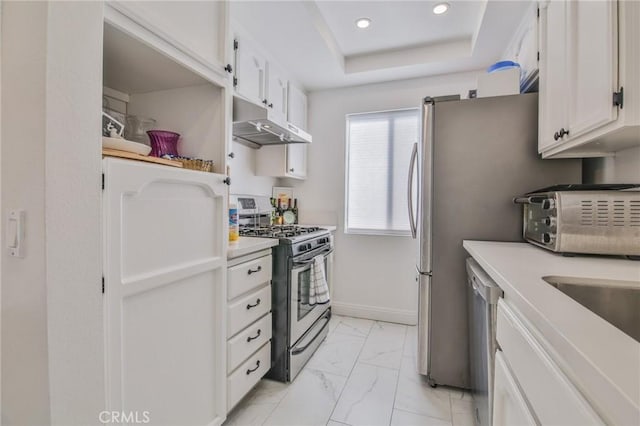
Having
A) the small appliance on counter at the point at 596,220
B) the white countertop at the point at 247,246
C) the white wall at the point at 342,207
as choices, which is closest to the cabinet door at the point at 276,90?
the white wall at the point at 342,207

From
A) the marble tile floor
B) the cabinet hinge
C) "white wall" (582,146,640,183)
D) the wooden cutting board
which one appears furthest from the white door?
"white wall" (582,146,640,183)

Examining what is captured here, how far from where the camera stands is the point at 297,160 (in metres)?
2.98

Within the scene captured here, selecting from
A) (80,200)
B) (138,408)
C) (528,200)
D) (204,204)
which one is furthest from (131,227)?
(528,200)

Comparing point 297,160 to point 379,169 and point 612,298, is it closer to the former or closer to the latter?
point 379,169

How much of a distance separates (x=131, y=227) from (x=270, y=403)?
132 centimetres

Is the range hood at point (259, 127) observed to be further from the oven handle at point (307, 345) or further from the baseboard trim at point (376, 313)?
the baseboard trim at point (376, 313)

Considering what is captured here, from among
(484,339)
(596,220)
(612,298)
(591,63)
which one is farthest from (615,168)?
(484,339)

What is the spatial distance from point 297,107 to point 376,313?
7.45 ft

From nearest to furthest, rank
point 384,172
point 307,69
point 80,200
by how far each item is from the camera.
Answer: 1. point 80,200
2. point 307,69
3. point 384,172

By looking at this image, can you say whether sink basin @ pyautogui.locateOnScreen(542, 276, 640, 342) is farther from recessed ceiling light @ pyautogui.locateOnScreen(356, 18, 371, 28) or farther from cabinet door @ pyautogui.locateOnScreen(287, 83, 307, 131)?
cabinet door @ pyautogui.locateOnScreen(287, 83, 307, 131)

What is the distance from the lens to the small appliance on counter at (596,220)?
1.12 metres

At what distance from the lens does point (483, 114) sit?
68.2 inches

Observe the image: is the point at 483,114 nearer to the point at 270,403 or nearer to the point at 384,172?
the point at 384,172

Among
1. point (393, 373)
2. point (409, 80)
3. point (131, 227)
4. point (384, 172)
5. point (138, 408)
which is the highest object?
point (409, 80)
